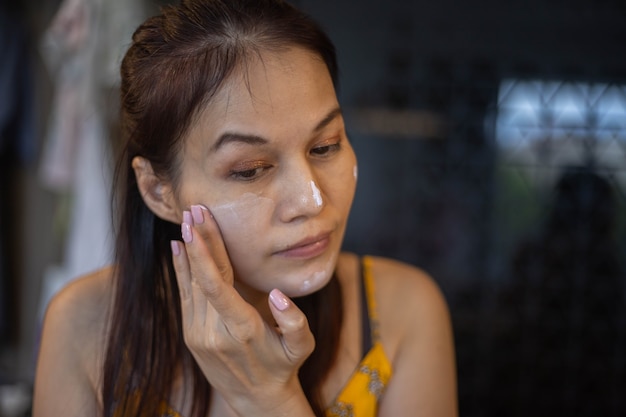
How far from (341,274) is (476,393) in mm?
1486

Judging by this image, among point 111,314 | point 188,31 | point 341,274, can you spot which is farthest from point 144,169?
point 341,274

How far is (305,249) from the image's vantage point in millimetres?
1128

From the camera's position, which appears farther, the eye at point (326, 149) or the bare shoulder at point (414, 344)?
the bare shoulder at point (414, 344)

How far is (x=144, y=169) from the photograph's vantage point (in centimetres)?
123

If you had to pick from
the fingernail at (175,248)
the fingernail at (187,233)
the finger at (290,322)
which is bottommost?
the finger at (290,322)

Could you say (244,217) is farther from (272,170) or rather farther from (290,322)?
(290,322)

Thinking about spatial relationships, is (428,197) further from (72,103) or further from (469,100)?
(72,103)

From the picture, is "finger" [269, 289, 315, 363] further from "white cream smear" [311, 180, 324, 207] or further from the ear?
the ear

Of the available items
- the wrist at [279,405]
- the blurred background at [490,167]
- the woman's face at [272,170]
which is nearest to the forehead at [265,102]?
the woman's face at [272,170]

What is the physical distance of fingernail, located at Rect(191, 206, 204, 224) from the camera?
3.60 feet

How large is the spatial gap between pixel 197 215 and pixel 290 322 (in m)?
0.24

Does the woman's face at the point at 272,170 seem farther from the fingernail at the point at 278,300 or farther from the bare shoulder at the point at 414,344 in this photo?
the bare shoulder at the point at 414,344

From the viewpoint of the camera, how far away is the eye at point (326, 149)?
1.16m

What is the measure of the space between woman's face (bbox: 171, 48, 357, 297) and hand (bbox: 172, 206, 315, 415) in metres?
0.05
